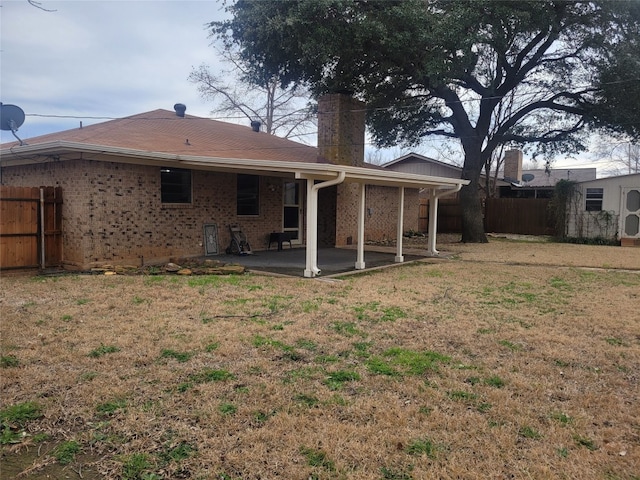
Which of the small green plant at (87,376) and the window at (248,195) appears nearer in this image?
the small green plant at (87,376)

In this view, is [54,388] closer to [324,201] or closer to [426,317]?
[426,317]

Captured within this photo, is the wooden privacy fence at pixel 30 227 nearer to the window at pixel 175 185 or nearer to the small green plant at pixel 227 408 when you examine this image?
the window at pixel 175 185

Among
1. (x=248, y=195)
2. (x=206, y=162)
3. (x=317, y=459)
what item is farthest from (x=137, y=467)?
(x=248, y=195)

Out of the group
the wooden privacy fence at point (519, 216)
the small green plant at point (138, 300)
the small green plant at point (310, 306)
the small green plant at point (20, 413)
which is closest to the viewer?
the small green plant at point (20, 413)

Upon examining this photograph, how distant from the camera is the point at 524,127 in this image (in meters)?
19.6

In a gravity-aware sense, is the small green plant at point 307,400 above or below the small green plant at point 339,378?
below

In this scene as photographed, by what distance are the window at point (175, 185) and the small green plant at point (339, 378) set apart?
7.77 meters

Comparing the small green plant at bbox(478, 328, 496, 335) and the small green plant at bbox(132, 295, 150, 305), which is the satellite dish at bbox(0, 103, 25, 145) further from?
the small green plant at bbox(478, 328, 496, 335)

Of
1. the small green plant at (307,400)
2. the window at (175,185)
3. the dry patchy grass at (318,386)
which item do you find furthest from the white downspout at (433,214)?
the small green plant at (307,400)

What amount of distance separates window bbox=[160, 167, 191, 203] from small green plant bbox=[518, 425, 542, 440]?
917 cm

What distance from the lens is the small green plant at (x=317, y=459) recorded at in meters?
2.66

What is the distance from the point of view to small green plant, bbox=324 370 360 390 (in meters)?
3.78

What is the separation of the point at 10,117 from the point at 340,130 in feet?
28.7

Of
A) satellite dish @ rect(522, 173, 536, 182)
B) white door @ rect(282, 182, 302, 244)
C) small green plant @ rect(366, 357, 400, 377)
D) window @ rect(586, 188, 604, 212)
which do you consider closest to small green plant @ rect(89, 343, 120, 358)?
small green plant @ rect(366, 357, 400, 377)
